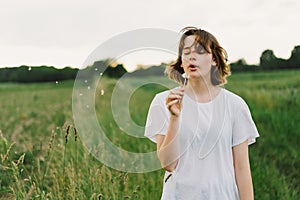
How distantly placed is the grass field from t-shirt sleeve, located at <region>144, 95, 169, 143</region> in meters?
0.22

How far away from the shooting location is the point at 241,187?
8.61 ft

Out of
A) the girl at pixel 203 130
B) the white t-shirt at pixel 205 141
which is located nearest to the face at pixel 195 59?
the girl at pixel 203 130

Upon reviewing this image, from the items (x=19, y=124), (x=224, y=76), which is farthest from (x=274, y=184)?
(x=19, y=124)

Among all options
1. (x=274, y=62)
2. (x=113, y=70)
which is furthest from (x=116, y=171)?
(x=274, y=62)

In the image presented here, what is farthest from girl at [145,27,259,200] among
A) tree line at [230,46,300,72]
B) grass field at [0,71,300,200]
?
tree line at [230,46,300,72]

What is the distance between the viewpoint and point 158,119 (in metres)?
2.54

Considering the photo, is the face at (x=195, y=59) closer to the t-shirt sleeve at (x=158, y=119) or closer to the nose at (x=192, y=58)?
the nose at (x=192, y=58)

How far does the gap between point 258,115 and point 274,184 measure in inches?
72.1

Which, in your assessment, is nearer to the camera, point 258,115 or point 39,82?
point 258,115

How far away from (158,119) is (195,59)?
304mm

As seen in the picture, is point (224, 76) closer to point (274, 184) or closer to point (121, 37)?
point (121, 37)

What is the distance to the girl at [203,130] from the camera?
2512 millimetres

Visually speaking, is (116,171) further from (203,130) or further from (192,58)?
(192,58)

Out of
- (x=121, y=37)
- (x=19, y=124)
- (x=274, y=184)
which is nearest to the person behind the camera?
(x=121, y=37)
